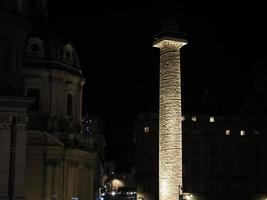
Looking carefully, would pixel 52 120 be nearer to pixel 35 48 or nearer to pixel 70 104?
pixel 70 104

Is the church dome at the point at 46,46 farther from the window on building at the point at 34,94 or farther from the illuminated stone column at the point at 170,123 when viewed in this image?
the illuminated stone column at the point at 170,123

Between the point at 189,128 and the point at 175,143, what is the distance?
3978 centimetres

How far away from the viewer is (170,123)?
1475 inches

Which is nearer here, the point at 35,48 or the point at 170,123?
the point at 170,123

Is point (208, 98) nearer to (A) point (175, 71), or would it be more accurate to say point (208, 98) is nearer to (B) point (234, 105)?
(B) point (234, 105)

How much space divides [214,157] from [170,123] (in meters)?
41.2

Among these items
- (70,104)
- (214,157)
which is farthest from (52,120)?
(214,157)

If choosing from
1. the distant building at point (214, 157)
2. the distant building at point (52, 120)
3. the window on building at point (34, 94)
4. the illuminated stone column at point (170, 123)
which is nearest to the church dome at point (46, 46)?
the distant building at point (52, 120)

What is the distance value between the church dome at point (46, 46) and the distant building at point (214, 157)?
2195 cm

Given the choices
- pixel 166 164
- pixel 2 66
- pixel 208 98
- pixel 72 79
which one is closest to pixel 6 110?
pixel 2 66

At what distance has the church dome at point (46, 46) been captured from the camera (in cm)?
5550

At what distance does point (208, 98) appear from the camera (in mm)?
85688

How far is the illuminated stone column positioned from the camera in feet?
121

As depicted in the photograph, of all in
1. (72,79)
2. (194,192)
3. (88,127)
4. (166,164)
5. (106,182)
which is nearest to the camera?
(166,164)
